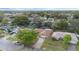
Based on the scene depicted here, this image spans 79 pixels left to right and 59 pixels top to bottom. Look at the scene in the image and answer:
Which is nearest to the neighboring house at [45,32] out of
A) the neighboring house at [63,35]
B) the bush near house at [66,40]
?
the neighboring house at [63,35]

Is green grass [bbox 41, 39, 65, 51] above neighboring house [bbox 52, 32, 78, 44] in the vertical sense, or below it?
below

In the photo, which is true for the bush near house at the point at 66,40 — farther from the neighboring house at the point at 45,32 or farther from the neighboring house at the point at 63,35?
the neighboring house at the point at 45,32

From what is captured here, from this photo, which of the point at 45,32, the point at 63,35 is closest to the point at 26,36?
the point at 45,32

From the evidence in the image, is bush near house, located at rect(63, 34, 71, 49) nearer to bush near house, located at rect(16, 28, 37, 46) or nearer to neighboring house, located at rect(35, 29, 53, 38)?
neighboring house, located at rect(35, 29, 53, 38)

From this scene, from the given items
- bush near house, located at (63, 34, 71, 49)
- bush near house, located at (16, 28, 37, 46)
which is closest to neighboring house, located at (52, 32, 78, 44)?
bush near house, located at (63, 34, 71, 49)

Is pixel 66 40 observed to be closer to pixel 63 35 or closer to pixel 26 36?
pixel 63 35

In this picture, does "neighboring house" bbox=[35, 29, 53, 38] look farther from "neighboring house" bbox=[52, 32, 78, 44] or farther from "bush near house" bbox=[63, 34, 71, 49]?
"bush near house" bbox=[63, 34, 71, 49]

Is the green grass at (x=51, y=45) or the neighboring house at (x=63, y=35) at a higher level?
the neighboring house at (x=63, y=35)
